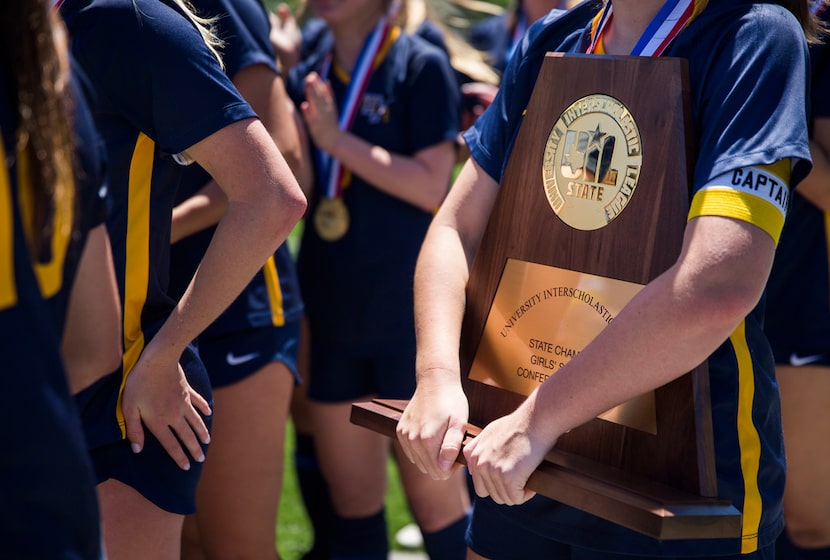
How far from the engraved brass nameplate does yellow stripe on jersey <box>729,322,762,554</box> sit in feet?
0.51

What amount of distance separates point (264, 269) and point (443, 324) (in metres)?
0.92

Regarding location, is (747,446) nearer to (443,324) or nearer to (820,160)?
(443,324)

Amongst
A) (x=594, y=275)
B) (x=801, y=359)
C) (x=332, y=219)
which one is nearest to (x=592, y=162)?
(x=594, y=275)

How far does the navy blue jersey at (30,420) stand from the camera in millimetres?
976

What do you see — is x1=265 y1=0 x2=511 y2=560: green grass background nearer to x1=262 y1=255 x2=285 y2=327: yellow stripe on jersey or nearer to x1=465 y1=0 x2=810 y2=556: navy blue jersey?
x1=262 y1=255 x2=285 y2=327: yellow stripe on jersey

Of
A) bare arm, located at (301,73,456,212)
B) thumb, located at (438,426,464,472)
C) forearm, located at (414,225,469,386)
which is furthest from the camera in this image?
bare arm, located at (301,73,456,212)

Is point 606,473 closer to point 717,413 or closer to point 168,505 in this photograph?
point 717,413

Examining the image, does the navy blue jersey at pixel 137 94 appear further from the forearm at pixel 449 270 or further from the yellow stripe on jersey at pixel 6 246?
the yellow stripe on jersey at pixel 6 246

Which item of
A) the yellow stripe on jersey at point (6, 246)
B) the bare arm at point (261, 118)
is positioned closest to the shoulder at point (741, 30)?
the yellow stripe on jersey at point (6, 246)

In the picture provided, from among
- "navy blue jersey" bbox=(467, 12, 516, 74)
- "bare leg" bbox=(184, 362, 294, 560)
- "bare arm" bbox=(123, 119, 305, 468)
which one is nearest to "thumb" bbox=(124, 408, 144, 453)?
"bare arm" bbox=(123, 119, 305, 468)

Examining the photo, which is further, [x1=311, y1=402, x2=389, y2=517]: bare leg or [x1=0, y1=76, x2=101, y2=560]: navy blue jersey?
[x1=311, y1=402, x2=389, y2=517]: bare leg

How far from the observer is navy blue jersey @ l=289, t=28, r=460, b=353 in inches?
124

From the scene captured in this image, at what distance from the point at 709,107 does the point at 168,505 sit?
1.08m

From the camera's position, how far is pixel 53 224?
105 centimetres
